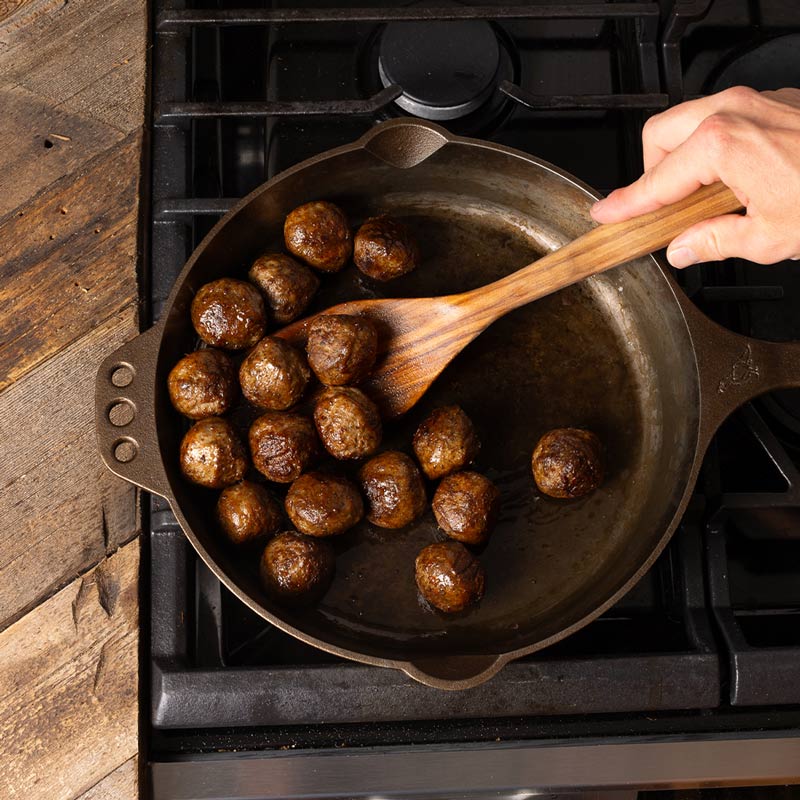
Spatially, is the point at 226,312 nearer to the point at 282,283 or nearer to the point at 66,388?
the point at 282,283

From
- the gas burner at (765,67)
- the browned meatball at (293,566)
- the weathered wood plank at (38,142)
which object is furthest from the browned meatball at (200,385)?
the gas burner at (765,67)

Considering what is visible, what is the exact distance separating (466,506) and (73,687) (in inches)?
35.4

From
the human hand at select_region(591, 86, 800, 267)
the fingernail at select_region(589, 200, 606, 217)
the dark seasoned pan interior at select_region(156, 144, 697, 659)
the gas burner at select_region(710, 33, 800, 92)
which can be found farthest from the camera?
the gas burner at select_region(710, 33, 800, 92)

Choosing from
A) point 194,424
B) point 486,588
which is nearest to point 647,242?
point 486,588

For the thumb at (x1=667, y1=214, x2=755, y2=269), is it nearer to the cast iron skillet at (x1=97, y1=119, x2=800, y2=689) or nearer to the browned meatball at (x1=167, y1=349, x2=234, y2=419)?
the cast iron skillet at (x1=97, y1=119, x2=800, y2=689)

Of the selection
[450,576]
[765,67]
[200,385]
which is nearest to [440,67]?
[765,67]

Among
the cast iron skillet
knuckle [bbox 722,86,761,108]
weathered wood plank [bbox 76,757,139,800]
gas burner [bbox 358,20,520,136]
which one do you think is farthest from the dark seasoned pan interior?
weathered wood plank [bbox 76,757,139,800]

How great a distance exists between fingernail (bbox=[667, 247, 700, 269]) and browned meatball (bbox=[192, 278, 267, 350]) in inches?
31.6

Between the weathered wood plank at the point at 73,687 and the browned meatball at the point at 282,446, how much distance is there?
379 mm

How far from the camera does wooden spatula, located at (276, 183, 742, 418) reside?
1.65 m

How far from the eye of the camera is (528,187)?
6.25 ft

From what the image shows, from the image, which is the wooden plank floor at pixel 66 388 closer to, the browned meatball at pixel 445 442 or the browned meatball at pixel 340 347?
the browned meatball at pixel 340 347

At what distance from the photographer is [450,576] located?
63.8 inches

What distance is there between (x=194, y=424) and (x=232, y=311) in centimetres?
24
